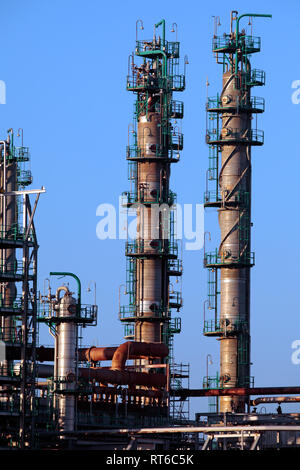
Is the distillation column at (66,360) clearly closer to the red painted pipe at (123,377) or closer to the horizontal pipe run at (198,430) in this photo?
the horizontal pipe run at (198,430)

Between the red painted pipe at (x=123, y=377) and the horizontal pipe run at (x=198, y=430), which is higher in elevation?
the red painted pipe at (x=123, y=377)

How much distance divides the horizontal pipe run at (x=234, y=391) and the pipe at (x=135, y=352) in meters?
4.08

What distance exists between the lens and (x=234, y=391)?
341ft

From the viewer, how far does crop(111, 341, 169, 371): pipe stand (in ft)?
321

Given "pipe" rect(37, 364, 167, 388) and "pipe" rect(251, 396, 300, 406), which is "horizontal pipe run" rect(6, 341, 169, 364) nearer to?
"pipe" rect(37, 364, 167, 388)

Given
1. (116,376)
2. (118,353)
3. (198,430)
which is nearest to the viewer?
(198,430)

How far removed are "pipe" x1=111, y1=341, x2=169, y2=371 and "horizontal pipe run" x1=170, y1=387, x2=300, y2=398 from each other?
4.08 meters

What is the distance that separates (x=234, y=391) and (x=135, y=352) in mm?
8417

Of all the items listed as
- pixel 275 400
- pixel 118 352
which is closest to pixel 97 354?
pixel 118 352

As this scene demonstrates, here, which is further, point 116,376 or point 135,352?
point 135,352

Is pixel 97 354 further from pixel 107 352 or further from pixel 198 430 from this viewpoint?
pixel 198 430

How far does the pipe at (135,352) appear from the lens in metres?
97.9

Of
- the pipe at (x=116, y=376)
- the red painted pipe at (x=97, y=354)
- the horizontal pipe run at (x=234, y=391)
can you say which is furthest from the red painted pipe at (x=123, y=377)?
the horizontal pipe run at (x=234, y=391)
